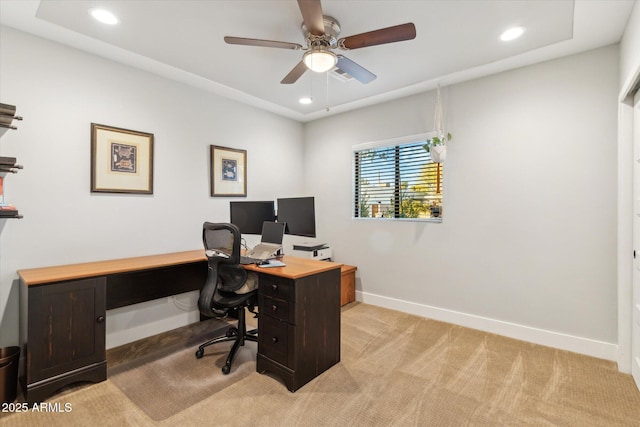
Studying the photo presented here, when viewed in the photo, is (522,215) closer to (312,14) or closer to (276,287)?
(276,287)

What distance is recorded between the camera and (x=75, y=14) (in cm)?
223

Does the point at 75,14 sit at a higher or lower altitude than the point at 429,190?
higher

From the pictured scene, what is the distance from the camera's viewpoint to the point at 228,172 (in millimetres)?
3838

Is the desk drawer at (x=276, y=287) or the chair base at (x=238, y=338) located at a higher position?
the desk drawer at (x=276, y=287)

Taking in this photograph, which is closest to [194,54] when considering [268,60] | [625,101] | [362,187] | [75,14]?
[268,60]

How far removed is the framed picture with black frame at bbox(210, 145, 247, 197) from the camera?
12.1 feet

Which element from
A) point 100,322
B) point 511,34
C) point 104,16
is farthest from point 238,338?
point 511,34

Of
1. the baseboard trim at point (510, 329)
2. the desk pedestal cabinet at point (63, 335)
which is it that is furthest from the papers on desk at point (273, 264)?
the baseboard trim at point (510, 329)

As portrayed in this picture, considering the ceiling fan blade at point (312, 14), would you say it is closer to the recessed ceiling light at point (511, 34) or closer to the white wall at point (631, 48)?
the recessed ceiling light at point (511, 34)

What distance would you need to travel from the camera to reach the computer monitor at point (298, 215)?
2783 mm

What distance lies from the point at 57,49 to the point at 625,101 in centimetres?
459

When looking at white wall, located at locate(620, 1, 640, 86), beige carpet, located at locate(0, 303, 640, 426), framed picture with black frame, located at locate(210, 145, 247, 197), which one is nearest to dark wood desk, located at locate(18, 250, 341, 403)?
beige carpet, located at locate(0, 303, 640, 426)

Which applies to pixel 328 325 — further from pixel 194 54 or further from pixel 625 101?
pixel 625 101

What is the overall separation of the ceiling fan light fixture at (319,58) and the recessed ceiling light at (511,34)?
1.41 metres
